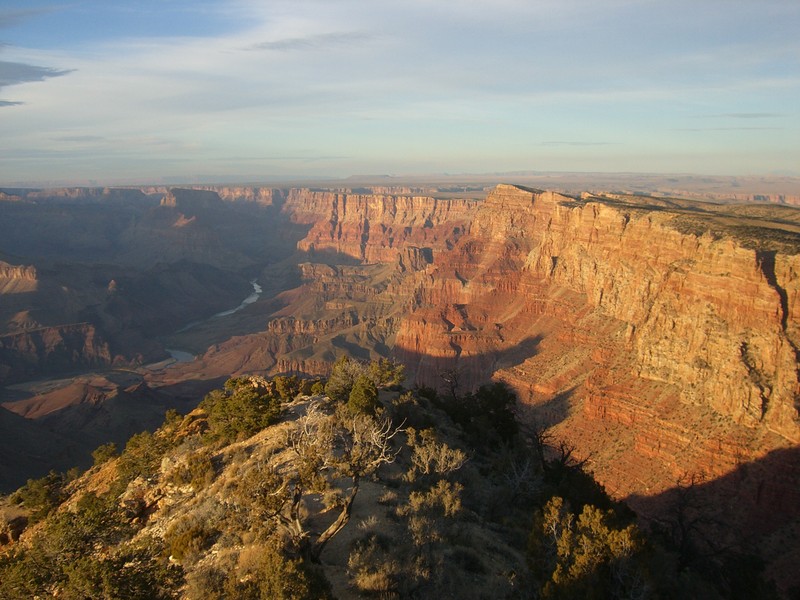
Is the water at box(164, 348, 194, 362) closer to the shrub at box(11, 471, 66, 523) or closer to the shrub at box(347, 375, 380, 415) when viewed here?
the shrub at box(11, 471, 66, 523)

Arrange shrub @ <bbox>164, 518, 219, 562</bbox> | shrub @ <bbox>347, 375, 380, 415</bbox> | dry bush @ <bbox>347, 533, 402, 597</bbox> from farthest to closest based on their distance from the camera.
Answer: shrub @ <bbox>347, 375, 380, 415</bbox>, shrub @ <bbox>164, 518, 219, 562</bbox>, dry bush @ <bbox>347, 533, 402, 597</bbox>

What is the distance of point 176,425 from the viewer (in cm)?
3609

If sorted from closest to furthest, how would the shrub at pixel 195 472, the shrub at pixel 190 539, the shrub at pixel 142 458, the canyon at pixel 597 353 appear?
the shrub at pixel 190 539
the shrub at pixel 195 472
the shrub at pixel 142 458
the canyon at pixel 597 353

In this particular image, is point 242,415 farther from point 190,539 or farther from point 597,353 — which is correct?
point 597,353

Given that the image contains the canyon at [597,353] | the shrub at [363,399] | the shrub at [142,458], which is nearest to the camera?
the shrub at [363,399]

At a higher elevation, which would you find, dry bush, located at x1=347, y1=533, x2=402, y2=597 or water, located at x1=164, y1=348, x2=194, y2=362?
dry bush, located at x1=347, y1=533, x2=402, y2=597

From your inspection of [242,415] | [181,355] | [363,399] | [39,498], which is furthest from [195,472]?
[181,355]

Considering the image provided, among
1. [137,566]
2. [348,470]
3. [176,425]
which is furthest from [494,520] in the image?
[176,425]

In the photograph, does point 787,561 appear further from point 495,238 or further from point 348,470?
point 495,238

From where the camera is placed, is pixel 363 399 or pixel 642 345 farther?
pixel 642 345

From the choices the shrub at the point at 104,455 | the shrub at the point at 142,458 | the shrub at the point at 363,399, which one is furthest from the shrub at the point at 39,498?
the shrub at the point at 363,399

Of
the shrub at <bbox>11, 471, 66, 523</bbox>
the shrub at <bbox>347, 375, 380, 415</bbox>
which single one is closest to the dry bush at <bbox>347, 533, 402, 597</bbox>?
the shrub at <bbox>347, 375, 380, 415</bbox>

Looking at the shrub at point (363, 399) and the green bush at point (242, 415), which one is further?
the green bush at point (242, 415)

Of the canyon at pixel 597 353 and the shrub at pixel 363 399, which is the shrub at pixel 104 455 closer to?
the shrub at pixel 363 399
